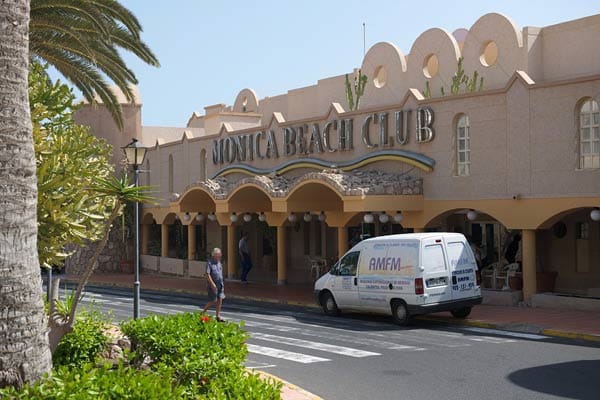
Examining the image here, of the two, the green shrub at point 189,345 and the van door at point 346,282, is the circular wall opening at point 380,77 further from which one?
the green shrub at point 189,345

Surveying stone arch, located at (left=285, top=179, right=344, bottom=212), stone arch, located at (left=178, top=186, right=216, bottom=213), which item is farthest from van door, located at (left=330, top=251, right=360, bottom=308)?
stone arch, located at (left=178, top=186, right=216, bottom=213)

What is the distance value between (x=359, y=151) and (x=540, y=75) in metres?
5.91

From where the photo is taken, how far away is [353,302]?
794 inches

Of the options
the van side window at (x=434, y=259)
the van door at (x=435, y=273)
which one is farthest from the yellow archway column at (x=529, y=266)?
the van side window at (x=434, y=259)

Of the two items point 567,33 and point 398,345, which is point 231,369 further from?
point 567,33

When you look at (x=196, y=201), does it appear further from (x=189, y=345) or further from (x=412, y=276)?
(x=189, y=345)

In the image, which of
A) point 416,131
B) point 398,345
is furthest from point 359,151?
point 398,345

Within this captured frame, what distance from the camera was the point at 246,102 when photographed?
1746 inches

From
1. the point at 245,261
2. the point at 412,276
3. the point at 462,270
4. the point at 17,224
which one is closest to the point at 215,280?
the point at 412,276

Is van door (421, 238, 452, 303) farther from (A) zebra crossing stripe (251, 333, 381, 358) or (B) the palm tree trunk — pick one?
(B) the palm tree trunk

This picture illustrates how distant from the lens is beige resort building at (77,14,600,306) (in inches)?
822

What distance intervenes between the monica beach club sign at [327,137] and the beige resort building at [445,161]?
1.8 inches

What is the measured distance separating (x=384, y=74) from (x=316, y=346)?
17.5 m

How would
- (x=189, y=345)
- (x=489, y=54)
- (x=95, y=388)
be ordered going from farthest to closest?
1. (x=489, y=54)
2. (x=189, y=345)
3. (x=95, y=388)
